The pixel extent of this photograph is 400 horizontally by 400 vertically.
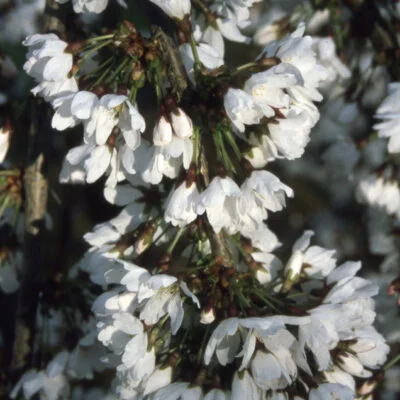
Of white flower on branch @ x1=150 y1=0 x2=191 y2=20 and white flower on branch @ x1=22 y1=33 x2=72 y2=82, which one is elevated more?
white flower on branch @ x1=22 y1=33 x2=72 y2=82

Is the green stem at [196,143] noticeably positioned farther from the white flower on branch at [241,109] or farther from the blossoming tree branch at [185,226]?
the white flower on branch at [241,109]

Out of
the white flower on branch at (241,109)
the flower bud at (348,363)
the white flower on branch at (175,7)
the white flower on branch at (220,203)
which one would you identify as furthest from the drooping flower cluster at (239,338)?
the white flower on branch at (175,7)

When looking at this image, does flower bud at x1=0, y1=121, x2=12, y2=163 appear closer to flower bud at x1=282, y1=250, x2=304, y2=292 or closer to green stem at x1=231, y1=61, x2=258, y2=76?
green stem at x1=231, y1=61, x2=258, y2=76

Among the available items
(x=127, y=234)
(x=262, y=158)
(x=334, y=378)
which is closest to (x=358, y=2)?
(x=262, y=158)

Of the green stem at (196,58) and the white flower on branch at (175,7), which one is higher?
the white flower on branch at (175,7)

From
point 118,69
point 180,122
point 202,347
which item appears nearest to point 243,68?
point 180,122

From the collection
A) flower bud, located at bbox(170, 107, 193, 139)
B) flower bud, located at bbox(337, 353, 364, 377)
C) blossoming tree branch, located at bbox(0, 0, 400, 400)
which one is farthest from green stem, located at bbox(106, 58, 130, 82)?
flower bud, located at bbox(337, 353, 364, 377)

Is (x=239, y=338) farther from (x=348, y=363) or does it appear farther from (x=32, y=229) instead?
(x=32, y=229)

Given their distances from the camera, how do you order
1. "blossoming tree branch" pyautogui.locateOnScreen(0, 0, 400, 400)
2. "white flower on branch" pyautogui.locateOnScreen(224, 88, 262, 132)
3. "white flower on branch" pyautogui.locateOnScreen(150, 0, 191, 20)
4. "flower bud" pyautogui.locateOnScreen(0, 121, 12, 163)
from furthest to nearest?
"flower bud" pyautogui.locateOnScreen(0, 121, 12, 163), "white flower on branch" pyautogui.locateOnScreen(150, 0, 191, 20), "blossoming tree branch" pyautogui.locateOnScreen(0, 0, 400, 400), "white flower on branch" pyautogui.locateOnScreen(224, 88, 262, 132)
